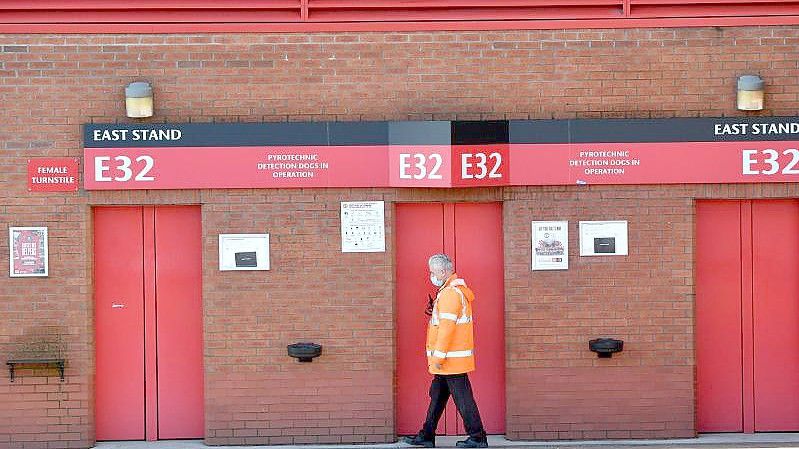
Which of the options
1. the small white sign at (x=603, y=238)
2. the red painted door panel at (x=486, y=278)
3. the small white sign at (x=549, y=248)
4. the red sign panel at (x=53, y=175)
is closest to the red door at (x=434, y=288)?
the red painted door panel at (x=486, y=278)

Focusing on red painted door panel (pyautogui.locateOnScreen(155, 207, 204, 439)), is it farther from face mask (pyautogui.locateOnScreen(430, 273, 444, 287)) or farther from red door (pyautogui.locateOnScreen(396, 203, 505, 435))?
face mask (pyautogui.locateOnScreen(430, 273, 444, 287))

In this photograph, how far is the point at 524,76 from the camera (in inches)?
439

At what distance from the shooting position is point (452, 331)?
1020 centimetres

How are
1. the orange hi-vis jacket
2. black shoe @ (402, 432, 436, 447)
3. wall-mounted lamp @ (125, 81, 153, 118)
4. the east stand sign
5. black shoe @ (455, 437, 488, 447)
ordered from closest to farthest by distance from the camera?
the orange hi-vis jacket → black shoe @ (455, 437, 488, 447) → black shoe @ (402, 432, 436, 447) → wall-mounted lamp @ (125, 81, 153, 118) → the east stand sign

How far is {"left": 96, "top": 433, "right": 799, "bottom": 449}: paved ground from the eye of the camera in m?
10.9

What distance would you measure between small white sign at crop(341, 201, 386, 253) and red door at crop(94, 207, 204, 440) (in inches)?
57.0

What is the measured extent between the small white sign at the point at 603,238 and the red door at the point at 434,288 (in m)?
0.82

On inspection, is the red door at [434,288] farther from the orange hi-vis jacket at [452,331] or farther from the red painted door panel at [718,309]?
the red painted door panel at [718,309]

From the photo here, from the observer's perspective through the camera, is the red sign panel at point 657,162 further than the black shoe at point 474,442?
Yes

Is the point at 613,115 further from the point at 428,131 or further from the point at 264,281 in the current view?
the point at 264,281

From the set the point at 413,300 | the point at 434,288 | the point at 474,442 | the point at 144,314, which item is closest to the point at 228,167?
the point at 144,314

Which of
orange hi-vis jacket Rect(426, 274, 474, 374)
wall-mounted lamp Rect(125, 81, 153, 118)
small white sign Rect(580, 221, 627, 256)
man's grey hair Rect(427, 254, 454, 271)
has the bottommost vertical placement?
orange hi-vis jacket Rect(426, 274, 474, 374)

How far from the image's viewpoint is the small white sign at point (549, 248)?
11.2 meters

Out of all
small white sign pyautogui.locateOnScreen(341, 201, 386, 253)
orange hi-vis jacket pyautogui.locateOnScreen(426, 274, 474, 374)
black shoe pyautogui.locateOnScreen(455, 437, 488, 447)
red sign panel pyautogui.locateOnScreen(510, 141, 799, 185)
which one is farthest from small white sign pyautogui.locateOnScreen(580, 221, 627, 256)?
black shoe pyautogui.locateOnScreen(455, 437, 488, 447)
